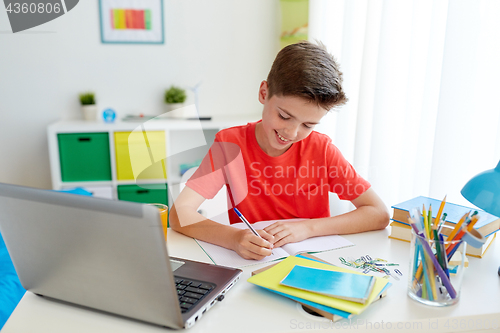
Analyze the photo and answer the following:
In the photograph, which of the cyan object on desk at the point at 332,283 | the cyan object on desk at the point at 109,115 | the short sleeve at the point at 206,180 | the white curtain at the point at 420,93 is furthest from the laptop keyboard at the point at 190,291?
the cyan object on desk at the point at 109,115

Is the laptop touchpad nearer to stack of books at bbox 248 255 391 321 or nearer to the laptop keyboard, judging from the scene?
the laptop keyboard

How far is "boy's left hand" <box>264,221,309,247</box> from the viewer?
99 centimetres

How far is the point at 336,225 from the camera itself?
109cm

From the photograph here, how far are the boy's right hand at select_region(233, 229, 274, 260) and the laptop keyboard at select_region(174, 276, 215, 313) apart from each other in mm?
174

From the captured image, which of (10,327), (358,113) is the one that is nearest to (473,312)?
(10,327)

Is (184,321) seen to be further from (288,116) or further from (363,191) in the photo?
(363,191)

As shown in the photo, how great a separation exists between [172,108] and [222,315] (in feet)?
7.79

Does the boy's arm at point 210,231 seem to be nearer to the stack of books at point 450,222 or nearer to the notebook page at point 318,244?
the notebook page at point 318,244

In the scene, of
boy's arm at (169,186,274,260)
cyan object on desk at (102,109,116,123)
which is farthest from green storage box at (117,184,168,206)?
boy's arm at (169,186,274,260)

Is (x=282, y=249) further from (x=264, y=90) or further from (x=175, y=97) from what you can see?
(x=175, y=97)

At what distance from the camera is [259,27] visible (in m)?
2.96

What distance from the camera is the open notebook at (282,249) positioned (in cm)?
90

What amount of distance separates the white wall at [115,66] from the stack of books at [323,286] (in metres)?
2.34

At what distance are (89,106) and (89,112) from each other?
0.04 meters
